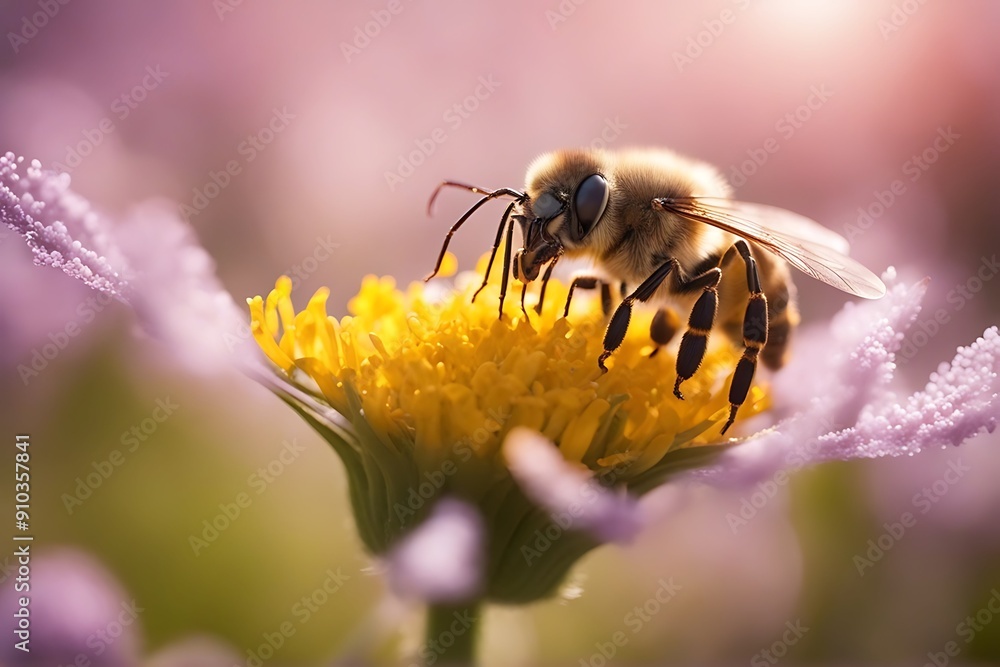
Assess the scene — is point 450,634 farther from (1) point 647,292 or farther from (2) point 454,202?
(2) point 454,202

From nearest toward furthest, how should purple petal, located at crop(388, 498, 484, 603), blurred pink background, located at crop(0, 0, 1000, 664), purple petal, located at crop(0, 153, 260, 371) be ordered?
purple petal, located at crop(388, 498, 484, 603) < purple petal, located at crop(0, 153, 260, 371) < blurred pink background, located at crop(0, 0, 1000, 664)

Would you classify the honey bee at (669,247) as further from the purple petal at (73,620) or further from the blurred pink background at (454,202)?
the purple petal at (73,620)

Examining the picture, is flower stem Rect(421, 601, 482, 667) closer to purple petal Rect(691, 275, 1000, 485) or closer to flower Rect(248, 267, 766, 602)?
flower Rect(248, 267, 766, 602)

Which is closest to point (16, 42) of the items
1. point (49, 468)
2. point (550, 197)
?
point (49, 468)

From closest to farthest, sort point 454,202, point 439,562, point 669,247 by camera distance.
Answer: point 439,562, point 669,247, point 454,202

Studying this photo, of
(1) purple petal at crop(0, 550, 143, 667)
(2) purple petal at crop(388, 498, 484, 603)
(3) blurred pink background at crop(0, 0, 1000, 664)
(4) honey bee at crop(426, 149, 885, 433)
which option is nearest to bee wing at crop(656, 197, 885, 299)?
(4) honey bee at crop(426, 149, 885, 433)

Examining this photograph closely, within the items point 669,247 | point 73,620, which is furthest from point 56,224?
point 669,247

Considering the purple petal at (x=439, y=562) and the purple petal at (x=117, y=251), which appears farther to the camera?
the purple petal at (x=117, y=251)

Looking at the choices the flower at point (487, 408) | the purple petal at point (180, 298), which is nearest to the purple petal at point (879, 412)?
the flower at point (487, 408)
